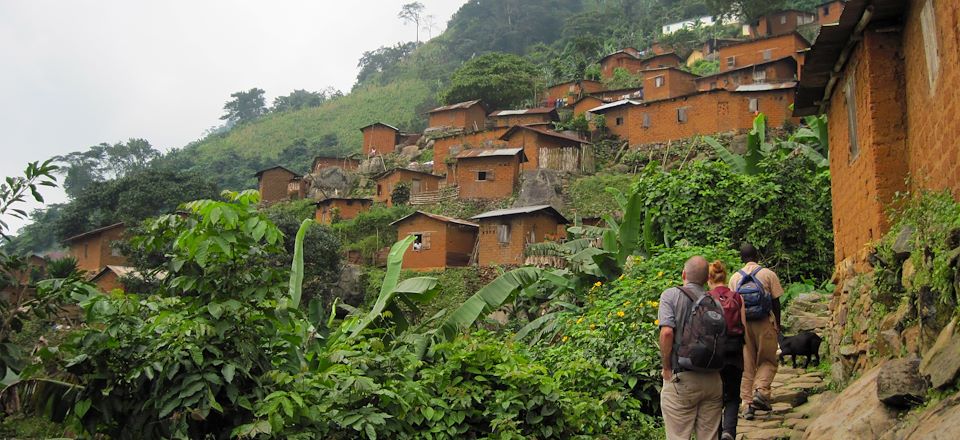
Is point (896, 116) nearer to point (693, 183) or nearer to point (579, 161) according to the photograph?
point (693, 183)

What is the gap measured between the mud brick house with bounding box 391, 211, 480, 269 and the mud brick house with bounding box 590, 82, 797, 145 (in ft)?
38.5

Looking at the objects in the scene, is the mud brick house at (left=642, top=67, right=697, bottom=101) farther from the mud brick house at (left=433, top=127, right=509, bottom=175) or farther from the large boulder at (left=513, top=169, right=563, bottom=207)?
the large boulder at (left=513, top=169, right=563, bottom=207)

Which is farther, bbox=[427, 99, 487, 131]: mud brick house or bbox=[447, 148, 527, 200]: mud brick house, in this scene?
bbox=[427, 99, 487, 131]: mud brick house

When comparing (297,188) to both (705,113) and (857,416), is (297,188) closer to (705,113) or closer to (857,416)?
(705,113)

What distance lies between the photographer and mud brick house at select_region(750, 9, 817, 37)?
58.4 m

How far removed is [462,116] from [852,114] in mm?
45806

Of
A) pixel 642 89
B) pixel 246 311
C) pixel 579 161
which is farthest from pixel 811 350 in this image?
pixel 642 89

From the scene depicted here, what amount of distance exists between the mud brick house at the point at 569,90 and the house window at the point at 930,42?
4944 centimetres

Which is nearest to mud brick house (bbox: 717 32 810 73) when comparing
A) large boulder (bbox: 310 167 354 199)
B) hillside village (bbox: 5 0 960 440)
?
large boulder (bbox: 310 167 354 199)

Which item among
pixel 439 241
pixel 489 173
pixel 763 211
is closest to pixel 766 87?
Answer: pixel 489 173

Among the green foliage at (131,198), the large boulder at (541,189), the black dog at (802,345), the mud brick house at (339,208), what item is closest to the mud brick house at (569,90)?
the large boulder at (541,189)

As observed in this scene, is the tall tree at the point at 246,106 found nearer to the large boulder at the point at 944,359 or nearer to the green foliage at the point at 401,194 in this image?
the green foliage at the point at 401,194

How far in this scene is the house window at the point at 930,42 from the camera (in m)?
7.00

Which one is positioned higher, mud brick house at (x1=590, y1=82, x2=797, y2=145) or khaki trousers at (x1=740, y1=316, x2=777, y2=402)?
mud brick house at (x1=590, y1=82, x2=797, y2=145)
